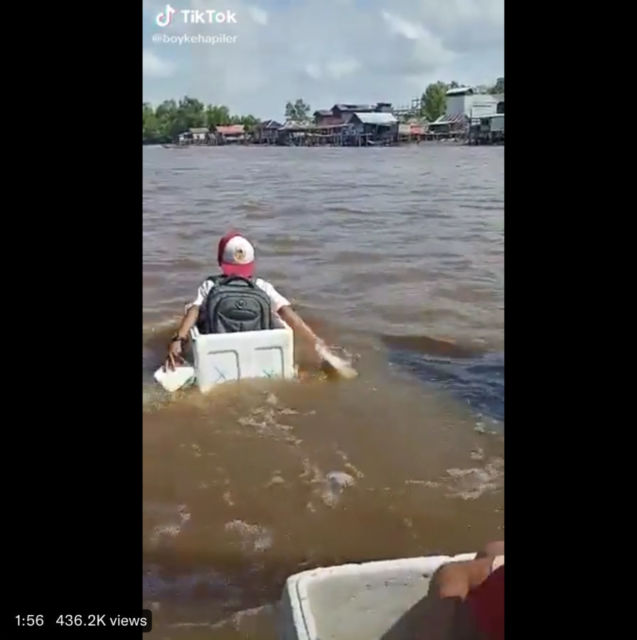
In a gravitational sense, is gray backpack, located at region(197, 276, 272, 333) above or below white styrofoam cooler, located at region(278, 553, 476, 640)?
above

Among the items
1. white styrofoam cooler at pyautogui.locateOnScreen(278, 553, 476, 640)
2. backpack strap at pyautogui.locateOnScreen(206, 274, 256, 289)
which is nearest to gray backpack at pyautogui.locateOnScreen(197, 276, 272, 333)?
backpack strap at pyautogui.locateOnScreen(206, 274, 256, 289)

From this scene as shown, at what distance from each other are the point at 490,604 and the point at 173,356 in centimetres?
56

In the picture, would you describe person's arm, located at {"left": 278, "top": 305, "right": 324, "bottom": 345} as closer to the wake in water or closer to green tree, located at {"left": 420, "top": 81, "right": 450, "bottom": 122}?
the wake in water

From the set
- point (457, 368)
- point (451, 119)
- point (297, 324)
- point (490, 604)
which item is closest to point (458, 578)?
Answer: point (490, 604)

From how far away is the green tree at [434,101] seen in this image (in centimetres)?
115

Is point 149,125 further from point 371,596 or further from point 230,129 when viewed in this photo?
point 371,596

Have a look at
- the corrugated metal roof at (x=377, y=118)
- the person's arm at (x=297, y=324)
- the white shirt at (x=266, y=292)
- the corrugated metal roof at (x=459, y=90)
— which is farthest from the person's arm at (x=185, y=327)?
the corrugated metal roof at (x=459, y=90)

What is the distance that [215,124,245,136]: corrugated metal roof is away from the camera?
45.1 inches

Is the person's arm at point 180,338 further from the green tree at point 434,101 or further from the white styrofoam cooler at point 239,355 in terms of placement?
the green tree at point 434,101

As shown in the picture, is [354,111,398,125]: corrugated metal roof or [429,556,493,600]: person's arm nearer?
[429,556,493,600]: person's arm

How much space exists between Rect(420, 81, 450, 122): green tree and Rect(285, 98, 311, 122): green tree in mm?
168

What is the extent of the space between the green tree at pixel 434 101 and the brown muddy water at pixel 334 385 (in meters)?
0.05
